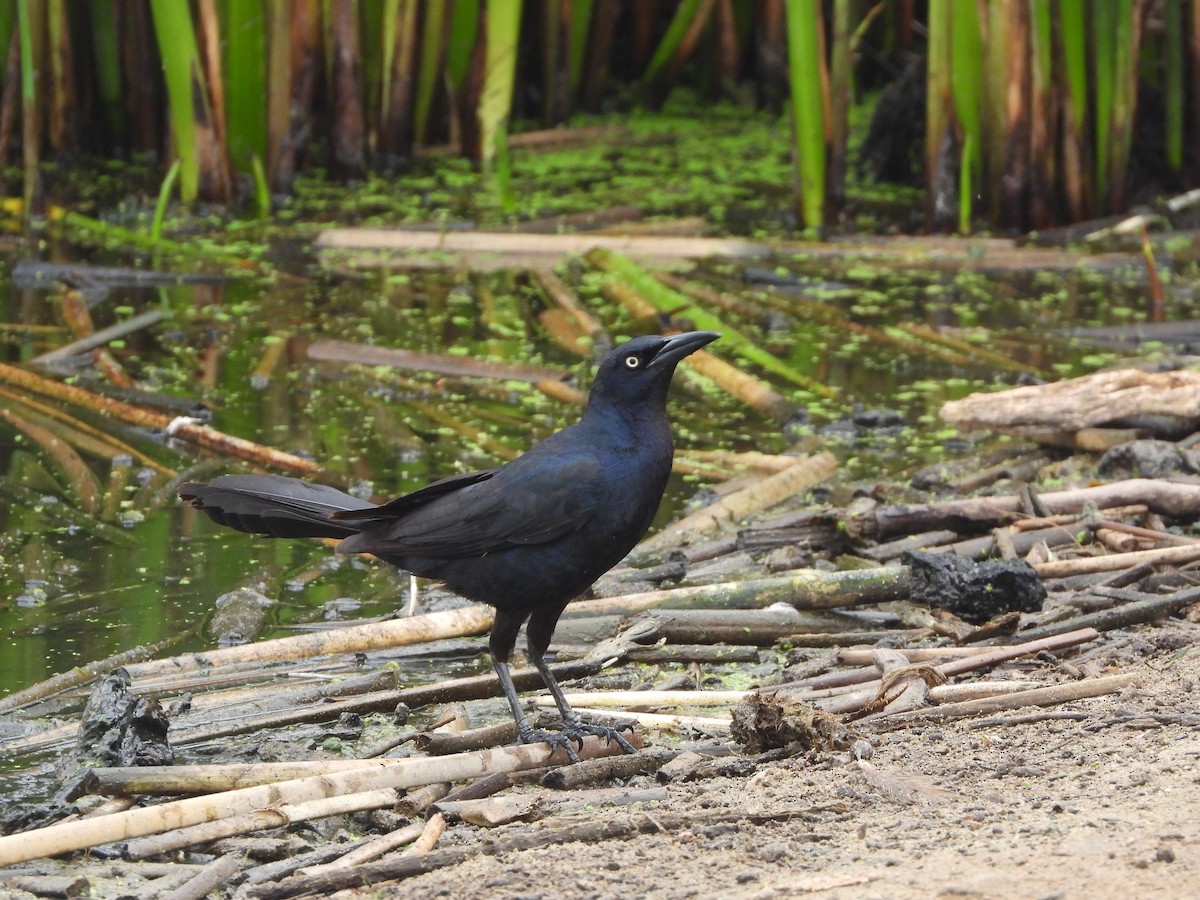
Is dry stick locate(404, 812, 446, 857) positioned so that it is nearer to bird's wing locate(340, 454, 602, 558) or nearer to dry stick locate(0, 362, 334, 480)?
bird's wing locate(340, 454, 602, 558)

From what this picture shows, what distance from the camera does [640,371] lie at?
3.80 meters

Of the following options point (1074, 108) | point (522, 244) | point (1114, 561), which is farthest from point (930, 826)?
point (1074, 108)

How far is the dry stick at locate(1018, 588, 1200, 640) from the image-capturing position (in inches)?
168

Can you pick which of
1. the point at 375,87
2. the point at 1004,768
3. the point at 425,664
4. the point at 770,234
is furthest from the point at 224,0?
the point at 1004,768

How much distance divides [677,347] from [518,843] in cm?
128

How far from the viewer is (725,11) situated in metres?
12.1

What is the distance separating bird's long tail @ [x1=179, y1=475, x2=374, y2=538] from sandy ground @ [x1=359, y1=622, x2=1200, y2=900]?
0.97 metres

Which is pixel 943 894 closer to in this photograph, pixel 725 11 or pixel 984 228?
pixel 984 228

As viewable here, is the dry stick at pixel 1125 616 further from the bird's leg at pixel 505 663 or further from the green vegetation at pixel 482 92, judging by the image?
the green vegetation at pixel 482 92

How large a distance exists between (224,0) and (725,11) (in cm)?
447

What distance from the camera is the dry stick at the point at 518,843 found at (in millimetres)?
2873

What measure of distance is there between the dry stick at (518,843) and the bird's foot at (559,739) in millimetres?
450

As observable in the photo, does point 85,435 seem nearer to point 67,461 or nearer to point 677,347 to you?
point 67,461

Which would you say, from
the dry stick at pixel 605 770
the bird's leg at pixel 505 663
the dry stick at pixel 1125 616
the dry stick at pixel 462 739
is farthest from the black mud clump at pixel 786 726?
the dry stick at pixel 1125 616
